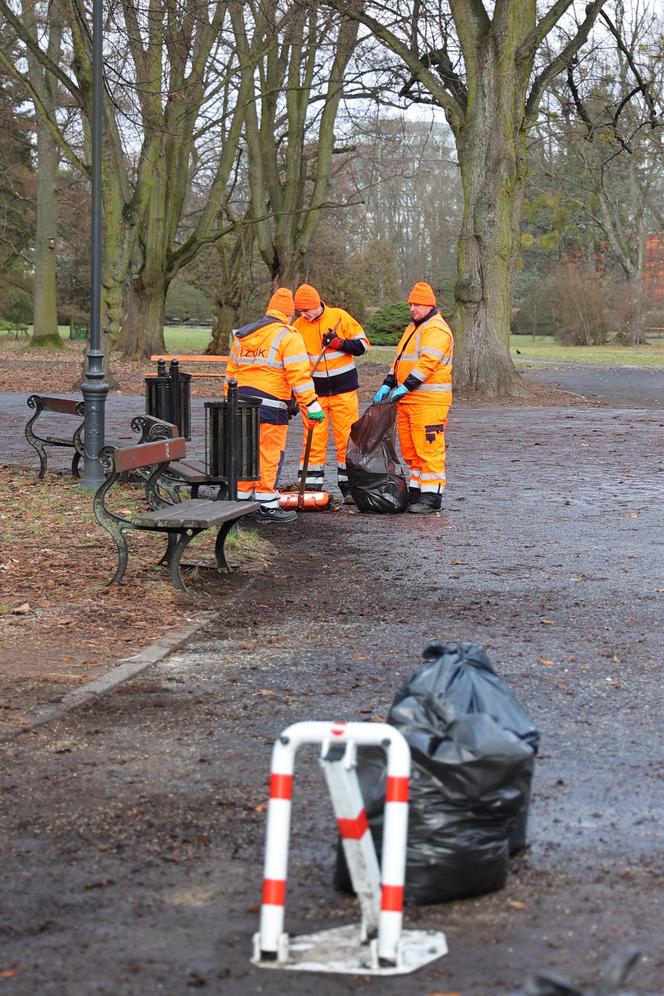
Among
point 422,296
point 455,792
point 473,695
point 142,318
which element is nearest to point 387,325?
point 142,318

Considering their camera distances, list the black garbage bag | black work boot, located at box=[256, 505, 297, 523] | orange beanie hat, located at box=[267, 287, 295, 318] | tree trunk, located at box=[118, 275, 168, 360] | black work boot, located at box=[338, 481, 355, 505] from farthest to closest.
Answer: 1. tree trunk, located at box=[118, 275, 168, 360]
2. black work boot, located at box=[338, 481, 355, 505]
3. black work boot, located at box=[256, 505, 297, 523]
4. orange beanie hat, located at box=[267, 287, 295, 318]
5. the black garbage bag

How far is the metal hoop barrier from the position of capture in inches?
138

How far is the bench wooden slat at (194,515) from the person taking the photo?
8.04 m

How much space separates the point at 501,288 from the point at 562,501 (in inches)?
461

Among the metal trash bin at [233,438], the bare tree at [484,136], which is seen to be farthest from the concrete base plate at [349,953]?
the bare tree at [484,136]

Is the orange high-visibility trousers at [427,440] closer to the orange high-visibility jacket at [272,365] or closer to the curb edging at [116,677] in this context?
the orange high-visibility jacket at [272,365]

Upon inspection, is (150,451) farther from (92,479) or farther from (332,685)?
(92,479)

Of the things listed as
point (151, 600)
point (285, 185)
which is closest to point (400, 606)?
point (151, 600)

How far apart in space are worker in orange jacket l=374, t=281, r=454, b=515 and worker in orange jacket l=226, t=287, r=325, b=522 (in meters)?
1.00

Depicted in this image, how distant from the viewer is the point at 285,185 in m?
32.7

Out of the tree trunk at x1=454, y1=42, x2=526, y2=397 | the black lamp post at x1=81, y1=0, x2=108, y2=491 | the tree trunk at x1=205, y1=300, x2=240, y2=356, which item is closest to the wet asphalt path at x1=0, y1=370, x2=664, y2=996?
the black lamp post at x1=81, y1=0, x2=108, y2=491

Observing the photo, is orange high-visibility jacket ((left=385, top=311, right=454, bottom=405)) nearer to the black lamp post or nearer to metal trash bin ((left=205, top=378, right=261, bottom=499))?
metal trash bin ((left=205, top=378, right=261, bottom=499))

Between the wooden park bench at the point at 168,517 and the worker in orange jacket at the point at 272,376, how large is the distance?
6.30 ft

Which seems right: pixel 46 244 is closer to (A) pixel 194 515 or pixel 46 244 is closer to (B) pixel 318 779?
(A) pixel 194 515
